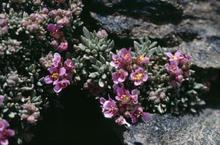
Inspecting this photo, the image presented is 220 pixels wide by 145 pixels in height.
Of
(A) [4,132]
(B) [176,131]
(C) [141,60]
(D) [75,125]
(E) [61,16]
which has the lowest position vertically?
(D) [75,125]

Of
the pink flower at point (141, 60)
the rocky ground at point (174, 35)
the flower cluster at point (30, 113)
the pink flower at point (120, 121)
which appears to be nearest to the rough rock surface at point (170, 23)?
the rocky ground at point (174, 35)

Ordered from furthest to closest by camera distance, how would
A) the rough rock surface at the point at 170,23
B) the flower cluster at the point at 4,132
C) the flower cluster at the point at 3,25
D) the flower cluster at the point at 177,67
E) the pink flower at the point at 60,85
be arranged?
the rough rock surface at the point at 170,23
the flower cluster at the point at 177,67
the pink flower at the point at 60,85
the flower cluster at the point at 3,25
the flower cluster at the point at 4,132

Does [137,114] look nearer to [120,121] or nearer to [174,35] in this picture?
[120,121]

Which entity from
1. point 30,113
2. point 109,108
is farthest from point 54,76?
point 109,108

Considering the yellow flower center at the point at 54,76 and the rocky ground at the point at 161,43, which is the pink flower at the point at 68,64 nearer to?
the yellow flower center at the point at 54,76

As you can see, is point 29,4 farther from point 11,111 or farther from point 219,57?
point 219,57

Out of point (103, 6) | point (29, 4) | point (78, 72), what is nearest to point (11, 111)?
point (78, 72)
